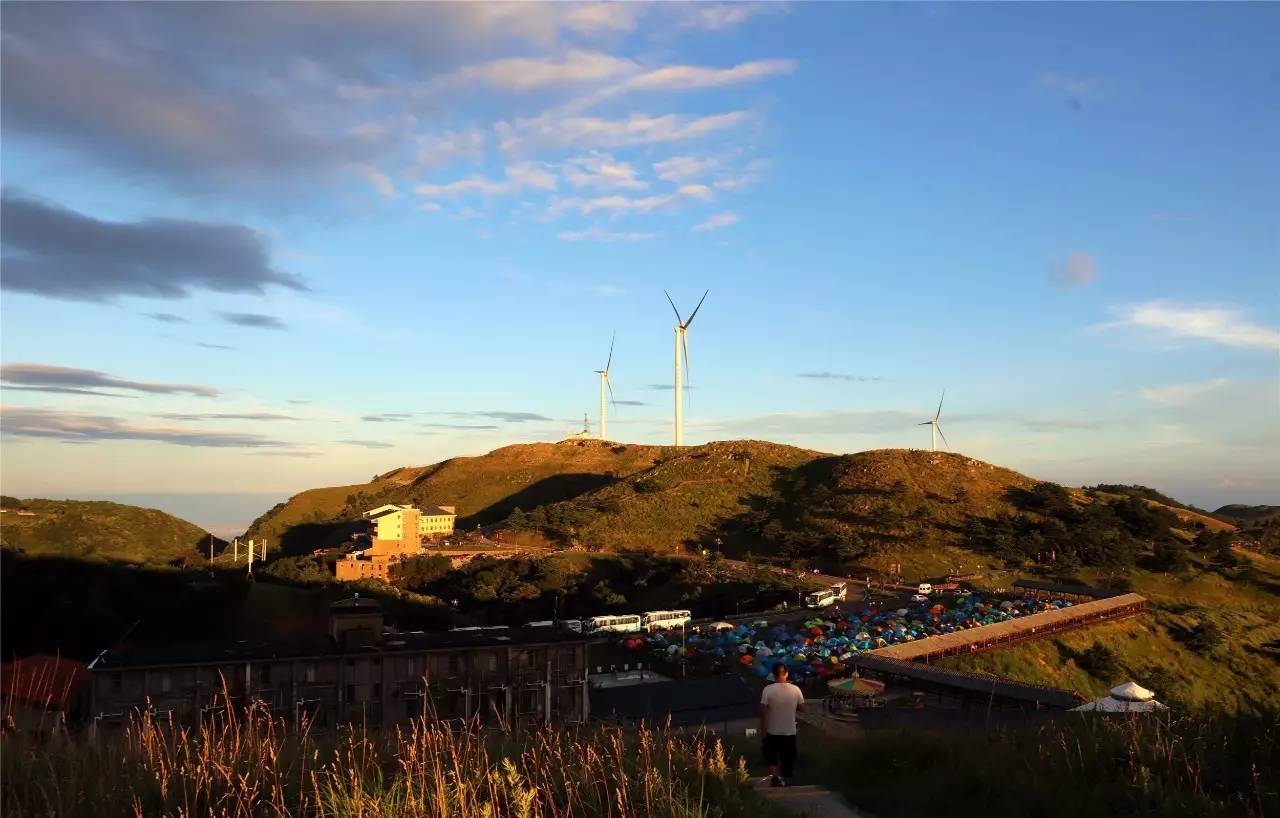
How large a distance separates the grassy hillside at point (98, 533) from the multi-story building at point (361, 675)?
36264 mm

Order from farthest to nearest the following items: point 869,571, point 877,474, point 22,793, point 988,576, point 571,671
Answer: point 877,474 → point 869,571 → point 988,576 → point 571,671 → point 22,793

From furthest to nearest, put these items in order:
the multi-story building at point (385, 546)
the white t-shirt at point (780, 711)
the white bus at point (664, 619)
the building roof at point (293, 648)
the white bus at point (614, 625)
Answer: the multi-story building at point (385, 546) < the white bus at point (664, 619) < the white bus at point (614, 625) < the building roof at point (293, 648) < the white t-shirt at point (780, 711)

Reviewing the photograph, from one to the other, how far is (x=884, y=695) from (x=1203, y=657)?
2615 cm

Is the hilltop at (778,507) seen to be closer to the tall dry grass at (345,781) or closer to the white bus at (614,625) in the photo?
the white bus at (614,625)

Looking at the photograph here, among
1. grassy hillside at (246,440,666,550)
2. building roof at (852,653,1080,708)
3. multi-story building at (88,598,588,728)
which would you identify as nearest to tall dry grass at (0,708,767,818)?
building roof at (852,653,1080,708)

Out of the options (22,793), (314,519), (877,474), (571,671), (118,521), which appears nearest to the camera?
(22,793)

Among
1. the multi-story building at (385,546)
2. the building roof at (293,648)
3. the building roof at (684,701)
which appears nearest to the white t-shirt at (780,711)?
the building roof at (684,701)

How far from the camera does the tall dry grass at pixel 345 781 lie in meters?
5.41

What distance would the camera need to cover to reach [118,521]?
3282 inches

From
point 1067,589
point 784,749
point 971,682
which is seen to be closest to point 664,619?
point 971,682

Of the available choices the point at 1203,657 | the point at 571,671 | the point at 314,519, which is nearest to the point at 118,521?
the point at 314,519

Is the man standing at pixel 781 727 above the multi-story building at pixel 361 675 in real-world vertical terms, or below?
above

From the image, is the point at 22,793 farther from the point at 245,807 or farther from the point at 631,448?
the point at 631,448

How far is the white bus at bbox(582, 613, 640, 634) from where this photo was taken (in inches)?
1992
